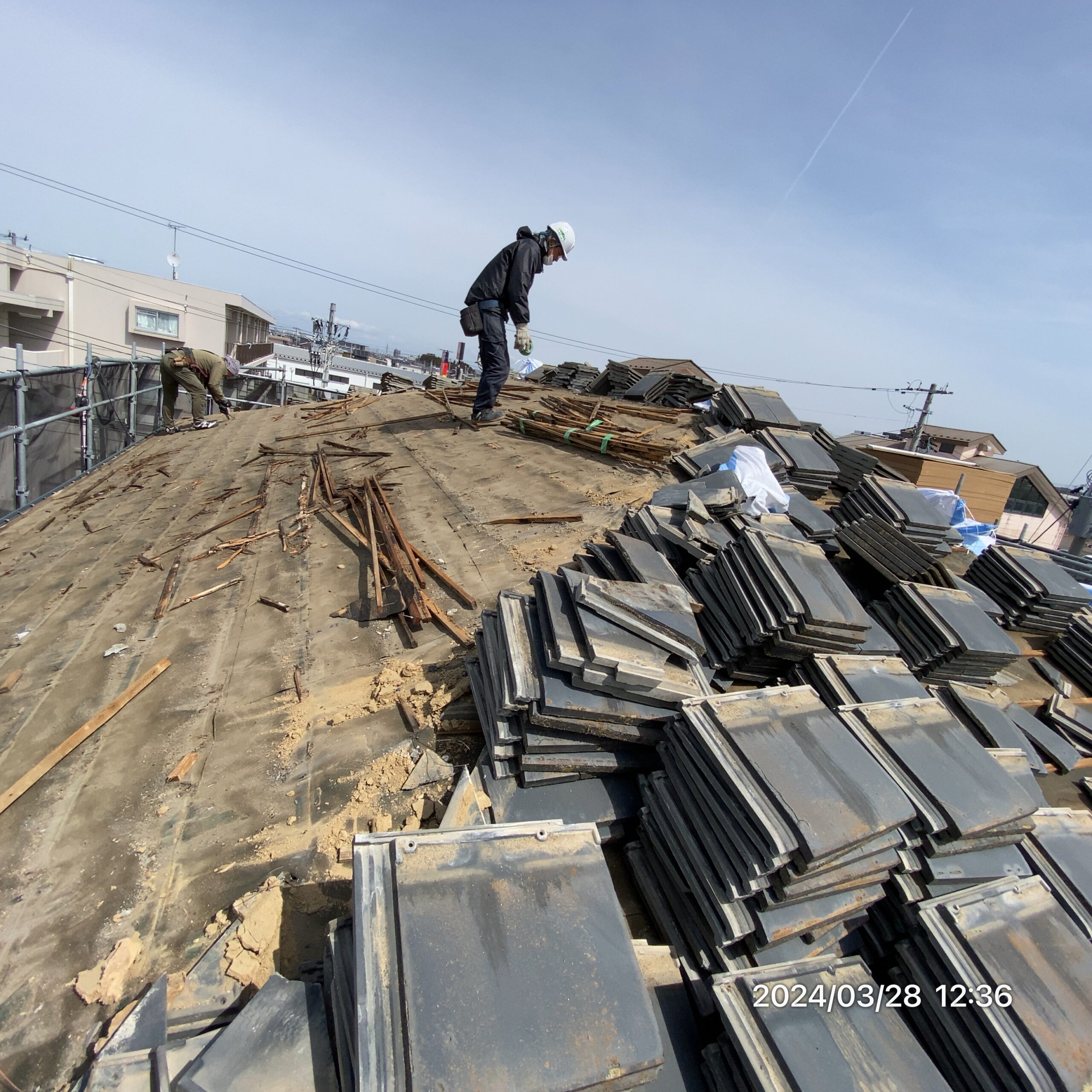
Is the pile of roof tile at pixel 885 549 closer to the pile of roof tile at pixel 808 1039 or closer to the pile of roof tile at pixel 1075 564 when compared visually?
the pile of roof tile at pixel 808 1039

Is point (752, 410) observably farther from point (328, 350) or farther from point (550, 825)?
point (328, 350)

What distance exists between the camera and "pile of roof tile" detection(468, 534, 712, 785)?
2777 millimetres

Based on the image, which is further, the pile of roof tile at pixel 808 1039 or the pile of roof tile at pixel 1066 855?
the pile of roof tile at pixel 1066 855

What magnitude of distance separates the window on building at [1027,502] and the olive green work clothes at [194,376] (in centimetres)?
3591

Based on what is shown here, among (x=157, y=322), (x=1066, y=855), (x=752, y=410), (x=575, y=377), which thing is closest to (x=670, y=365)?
(x=575, y=377)

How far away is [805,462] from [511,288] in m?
4.57

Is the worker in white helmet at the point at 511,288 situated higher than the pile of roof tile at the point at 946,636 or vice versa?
the worker in white helmet at the point at 511,288

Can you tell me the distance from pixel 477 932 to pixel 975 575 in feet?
21.0

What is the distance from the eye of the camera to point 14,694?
150 inches

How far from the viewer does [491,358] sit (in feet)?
29.1

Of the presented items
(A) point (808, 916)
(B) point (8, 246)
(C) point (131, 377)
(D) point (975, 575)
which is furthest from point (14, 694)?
(B) point (8, 246)

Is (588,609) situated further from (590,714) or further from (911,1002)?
(911,1002)

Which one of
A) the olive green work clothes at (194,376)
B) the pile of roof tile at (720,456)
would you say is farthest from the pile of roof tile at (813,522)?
the olive green work clothes at (194,376)
